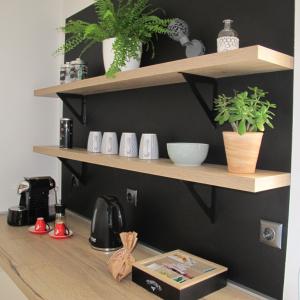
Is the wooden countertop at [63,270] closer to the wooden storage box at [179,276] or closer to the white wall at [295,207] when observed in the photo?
the wooden storage box at [179,276]

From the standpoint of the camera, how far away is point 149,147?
1444 mm

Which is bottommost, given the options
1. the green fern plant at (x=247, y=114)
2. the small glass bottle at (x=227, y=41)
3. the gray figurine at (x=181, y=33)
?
the green fern plant at (x=247, y=114)

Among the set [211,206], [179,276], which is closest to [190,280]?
[179,276]

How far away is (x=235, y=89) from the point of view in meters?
1.25

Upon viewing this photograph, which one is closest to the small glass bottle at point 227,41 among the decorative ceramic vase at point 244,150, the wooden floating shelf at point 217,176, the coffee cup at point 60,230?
the decorative ceramic vase at point 244,150

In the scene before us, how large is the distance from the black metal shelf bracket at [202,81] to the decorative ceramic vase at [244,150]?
0.26 metres

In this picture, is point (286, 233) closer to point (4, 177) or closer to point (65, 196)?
point (65, 196)

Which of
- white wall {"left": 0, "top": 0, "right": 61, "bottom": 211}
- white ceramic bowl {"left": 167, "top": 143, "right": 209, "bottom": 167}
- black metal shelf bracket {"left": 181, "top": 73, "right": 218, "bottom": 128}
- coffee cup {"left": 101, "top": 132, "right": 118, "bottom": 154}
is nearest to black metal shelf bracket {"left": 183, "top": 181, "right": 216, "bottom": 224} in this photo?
white ceramic bowl {"left": 167, "top": 143, "right": 209, "bottom": 167}

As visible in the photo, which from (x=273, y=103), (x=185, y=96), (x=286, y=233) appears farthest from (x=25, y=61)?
(x=286, y=233)

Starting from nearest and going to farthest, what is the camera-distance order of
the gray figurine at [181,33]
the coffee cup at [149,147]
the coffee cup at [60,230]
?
the gray figurine at [181,33] < the coffee cup at [149,147] < the coffee cup at [60,230]

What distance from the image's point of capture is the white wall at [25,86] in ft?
7.28

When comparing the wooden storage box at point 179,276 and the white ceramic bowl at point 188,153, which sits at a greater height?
the white ceramic bowl at point 188,153

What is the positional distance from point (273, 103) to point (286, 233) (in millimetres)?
431

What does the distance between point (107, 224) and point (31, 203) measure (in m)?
0.67
